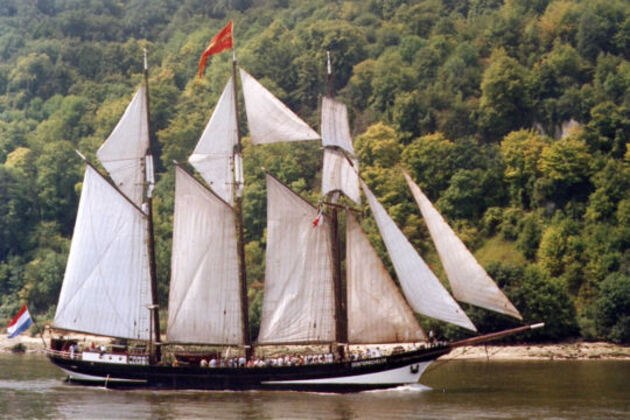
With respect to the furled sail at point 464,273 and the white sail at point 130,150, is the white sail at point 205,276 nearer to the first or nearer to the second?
the white sail at point 130,150

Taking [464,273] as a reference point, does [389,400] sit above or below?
A: below

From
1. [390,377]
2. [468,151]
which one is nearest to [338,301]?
[390,377]

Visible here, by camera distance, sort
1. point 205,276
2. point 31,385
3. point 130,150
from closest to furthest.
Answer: point 205,276, point 130,150, point 31,385

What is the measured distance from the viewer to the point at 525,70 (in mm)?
157625

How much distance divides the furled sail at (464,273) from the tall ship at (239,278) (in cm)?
15

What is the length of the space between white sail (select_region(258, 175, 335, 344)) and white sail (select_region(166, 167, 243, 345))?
9.72ft

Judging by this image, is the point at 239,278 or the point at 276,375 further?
the point at 239,278

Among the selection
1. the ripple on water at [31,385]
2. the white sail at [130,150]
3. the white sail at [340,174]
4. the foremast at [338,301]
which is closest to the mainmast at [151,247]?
the white sail at [130,150]

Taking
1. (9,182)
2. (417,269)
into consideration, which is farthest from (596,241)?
(9,182)

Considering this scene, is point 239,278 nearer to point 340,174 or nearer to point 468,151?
point 340,174

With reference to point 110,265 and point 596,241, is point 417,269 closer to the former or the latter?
point 110,265

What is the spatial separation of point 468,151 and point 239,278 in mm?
60435

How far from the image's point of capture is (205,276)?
8962 cm

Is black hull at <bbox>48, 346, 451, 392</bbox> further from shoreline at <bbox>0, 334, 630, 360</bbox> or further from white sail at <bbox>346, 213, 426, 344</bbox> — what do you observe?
shoreline at <bbox>0, 334, 630, 360</bbox>
